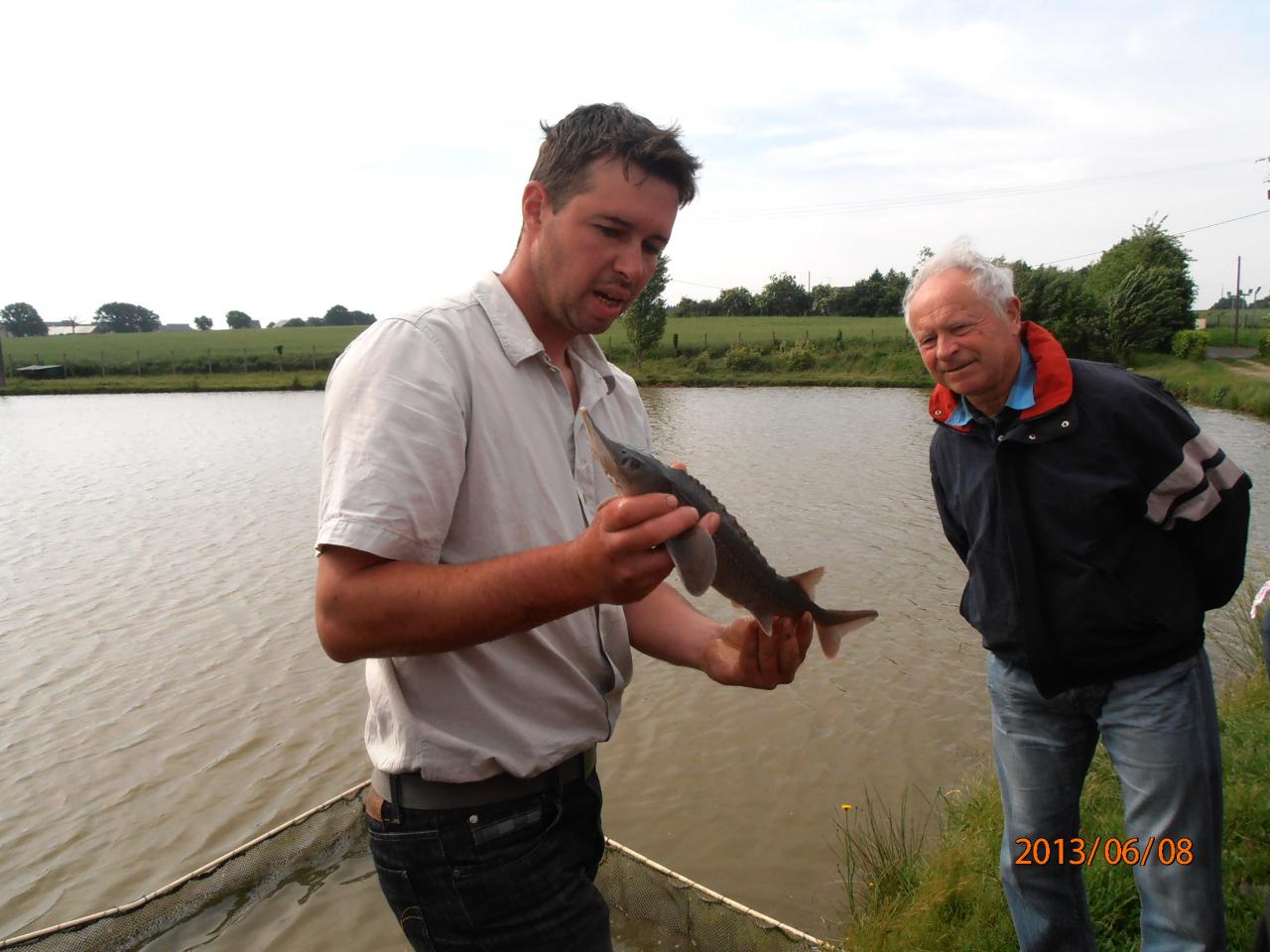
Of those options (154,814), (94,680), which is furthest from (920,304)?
(94,680)

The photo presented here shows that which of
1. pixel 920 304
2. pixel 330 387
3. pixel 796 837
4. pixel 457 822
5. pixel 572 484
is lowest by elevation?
pixel 796 837

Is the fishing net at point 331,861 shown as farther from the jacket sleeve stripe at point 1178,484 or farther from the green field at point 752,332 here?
the green field at point 752,332

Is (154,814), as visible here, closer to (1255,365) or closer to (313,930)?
(313,930)

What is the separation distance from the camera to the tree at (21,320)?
441 ft

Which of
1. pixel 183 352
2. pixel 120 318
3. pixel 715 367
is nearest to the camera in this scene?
pixel 715 367

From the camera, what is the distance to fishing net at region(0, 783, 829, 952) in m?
4.43

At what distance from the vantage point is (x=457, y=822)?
6.63 feet

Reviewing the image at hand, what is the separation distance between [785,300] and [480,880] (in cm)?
10592

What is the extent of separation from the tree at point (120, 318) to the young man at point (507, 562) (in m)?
157

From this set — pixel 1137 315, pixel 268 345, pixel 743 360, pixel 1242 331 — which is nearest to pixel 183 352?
pixel 268 345

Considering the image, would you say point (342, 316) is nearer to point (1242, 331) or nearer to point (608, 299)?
Result: point (1242, 331)

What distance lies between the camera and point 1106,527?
3.15 m

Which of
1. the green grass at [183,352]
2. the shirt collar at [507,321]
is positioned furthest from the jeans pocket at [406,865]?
the green grass at [183,352]

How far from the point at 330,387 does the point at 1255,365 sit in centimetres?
4914
